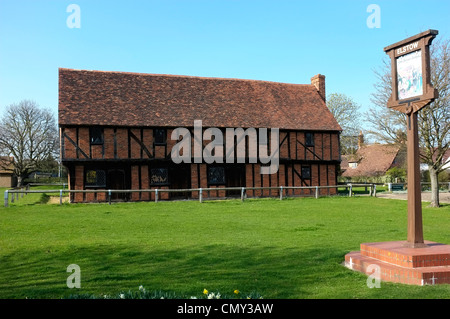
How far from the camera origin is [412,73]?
7.91 meters

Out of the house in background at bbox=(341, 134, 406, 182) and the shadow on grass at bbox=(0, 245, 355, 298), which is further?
the house in background at bbox=(341, 134, 406, 182)

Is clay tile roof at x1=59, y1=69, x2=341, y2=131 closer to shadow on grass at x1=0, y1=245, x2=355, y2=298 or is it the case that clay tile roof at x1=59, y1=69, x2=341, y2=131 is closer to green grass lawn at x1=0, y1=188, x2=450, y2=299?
green grass lawn at x1=0, y1=188, x2=450, y2=299

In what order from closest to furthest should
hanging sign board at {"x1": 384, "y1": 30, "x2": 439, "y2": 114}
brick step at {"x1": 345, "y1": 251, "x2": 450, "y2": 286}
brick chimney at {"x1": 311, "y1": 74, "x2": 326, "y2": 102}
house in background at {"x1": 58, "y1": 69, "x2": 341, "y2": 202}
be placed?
brick step at {"x1": 345, "y1": 251, "x2": 450, "y2": 286} < hanging sign board at {"x1": 384, "y1": 30, "x2": 439, "y2": 114} < house in background at {"x1": 58, "y1": 69, "x2": 341, "y2": 202} < brick chimney at {"x1": 311, "y1": 74, "x2": 326, "y2": 102}

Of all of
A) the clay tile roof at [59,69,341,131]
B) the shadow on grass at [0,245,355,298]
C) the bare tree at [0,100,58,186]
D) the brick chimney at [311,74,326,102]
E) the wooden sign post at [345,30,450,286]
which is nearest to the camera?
the shadow on grass at [0,245,355,298]

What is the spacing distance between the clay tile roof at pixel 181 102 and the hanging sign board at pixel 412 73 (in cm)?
1745

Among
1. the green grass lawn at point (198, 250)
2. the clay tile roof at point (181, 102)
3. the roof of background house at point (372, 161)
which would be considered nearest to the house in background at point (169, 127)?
the clay tile roof at point (181, 102)

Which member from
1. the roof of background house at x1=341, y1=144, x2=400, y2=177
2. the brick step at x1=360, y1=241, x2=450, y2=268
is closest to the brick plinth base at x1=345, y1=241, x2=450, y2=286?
the brick step at x1=360, y1=241, x2=450, y2=268

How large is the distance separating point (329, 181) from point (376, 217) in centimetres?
1210

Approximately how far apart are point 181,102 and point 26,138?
1179 inches

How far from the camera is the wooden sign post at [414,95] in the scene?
7.58 meters

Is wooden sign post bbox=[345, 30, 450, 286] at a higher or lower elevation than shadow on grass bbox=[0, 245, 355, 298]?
higher

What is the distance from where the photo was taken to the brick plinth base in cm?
641
